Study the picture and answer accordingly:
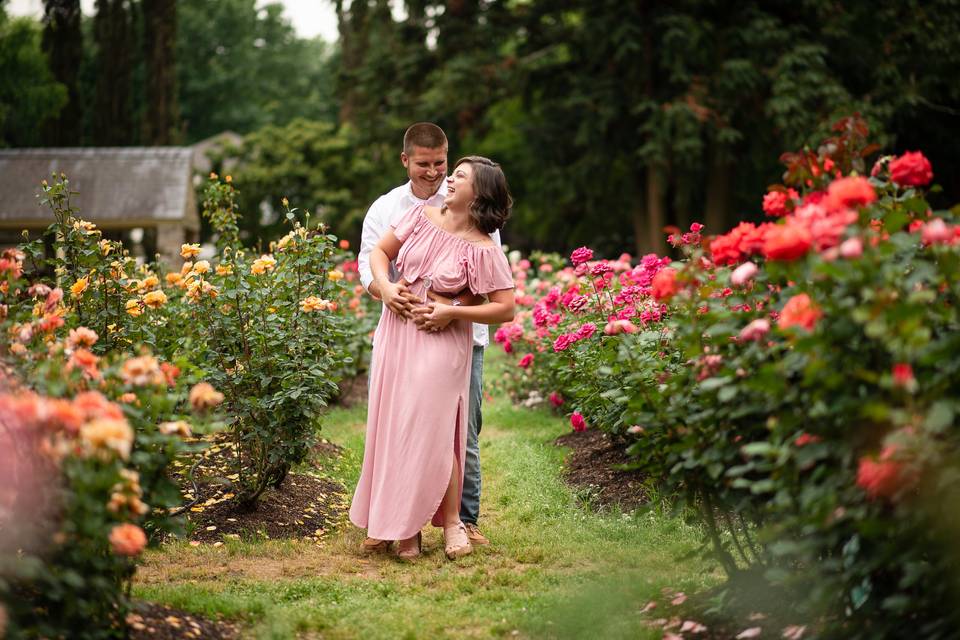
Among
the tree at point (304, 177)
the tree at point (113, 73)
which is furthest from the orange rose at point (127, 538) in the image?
the tree at point (113, 73)

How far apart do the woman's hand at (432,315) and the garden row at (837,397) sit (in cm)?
110

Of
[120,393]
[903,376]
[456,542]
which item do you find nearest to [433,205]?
[456,542]

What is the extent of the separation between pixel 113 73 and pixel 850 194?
2955 centimetres

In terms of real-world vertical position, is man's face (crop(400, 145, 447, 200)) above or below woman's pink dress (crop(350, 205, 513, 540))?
above

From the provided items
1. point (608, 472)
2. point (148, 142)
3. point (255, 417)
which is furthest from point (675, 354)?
point (148, 142)

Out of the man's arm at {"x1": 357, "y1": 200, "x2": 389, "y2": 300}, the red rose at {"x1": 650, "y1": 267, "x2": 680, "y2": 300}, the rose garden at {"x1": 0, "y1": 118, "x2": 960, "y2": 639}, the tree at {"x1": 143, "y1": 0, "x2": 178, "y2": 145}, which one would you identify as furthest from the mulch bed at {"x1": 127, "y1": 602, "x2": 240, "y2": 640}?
the tree at {"x1": 143, "y1": 0, "x2": 178, "y2": 145}

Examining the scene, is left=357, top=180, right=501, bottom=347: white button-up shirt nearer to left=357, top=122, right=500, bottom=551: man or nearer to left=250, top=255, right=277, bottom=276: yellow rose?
left=357, top=122, right=500, bottom=551: man

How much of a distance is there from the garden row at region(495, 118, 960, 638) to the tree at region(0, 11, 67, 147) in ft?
63.0

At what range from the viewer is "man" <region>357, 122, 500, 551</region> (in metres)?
4.50

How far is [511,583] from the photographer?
3.94 m

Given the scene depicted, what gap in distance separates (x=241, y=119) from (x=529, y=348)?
41132mm

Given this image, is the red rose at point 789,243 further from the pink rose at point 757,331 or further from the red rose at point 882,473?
the red rose at point 882,473

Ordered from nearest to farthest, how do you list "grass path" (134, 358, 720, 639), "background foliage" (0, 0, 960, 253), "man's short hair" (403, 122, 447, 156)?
"grass path" (134, 358, 720, 639), "man's short hair" (403, 122, 447, 156), "background foliage" (0, 0, 960, 253)

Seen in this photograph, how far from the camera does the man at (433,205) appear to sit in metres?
4.50
